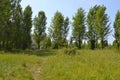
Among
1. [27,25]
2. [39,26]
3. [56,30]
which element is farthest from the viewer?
[39,26]

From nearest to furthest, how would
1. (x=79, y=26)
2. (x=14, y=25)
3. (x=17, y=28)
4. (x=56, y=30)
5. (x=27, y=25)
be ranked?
(x=14, y=25)
(x=17, y=28)
(x=79, y=26)
(x=27, y=25)
(x=56, y=30)

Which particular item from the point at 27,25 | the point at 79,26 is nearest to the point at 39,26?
the point at 27,25

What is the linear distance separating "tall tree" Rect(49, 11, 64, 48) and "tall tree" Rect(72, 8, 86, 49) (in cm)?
468

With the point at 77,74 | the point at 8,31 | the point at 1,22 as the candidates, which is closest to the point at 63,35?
the point at 8,31

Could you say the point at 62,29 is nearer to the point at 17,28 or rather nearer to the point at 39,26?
the point at 39,26

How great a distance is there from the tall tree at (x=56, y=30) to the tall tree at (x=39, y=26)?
4550mm

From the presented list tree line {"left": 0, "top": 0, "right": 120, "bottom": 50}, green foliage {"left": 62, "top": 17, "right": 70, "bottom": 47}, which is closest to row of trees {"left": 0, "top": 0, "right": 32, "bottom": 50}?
tree line {"left": 0, "top": 0, "right": 120, "bottom": 50}

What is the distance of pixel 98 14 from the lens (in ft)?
198

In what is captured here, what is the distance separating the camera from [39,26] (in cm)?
7231

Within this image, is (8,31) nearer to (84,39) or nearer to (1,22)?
(1,22)

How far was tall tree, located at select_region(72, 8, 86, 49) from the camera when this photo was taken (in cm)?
6241

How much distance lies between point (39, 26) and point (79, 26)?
14.2 meters

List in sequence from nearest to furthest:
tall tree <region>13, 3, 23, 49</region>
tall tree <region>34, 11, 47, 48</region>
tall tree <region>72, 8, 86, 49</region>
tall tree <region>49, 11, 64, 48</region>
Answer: tall tree <region>13, 3, 23, 49</region>
tall tree <region>72, 8, 86, 49</region>
tall tree <region>49, 11, 64, 48</region>
tall tree <region>34, 11, 47, 48</region>

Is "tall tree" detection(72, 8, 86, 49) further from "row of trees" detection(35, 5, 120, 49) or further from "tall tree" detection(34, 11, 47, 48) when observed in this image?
"tall tree" detection(34, 11, 47, 48)
